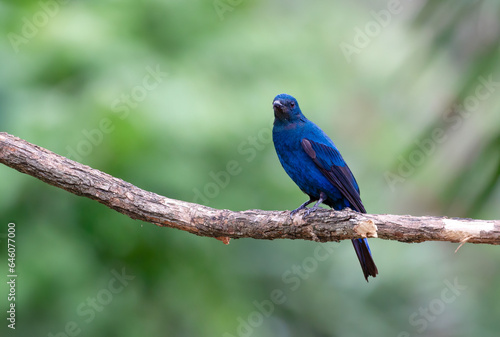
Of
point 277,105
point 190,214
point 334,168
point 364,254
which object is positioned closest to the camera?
point 190,214

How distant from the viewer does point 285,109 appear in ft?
18.5

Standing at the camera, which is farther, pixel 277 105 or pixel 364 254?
pixel 277 105

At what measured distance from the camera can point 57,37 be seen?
616 cm

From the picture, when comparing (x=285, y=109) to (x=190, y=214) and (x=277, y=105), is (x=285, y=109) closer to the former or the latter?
(x=277, y=105)

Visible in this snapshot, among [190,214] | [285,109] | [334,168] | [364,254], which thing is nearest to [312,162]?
[334,168]

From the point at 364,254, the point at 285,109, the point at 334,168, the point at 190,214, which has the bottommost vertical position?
the point at 364,254

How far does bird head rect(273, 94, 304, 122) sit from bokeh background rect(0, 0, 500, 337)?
2.29ft

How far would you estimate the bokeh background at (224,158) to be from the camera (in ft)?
18.8

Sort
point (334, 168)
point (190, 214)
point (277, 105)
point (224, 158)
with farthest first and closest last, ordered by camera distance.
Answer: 1. point (224, 158)
2. point (277, 105)
3. point (334, 168)
4. point (190, 214)

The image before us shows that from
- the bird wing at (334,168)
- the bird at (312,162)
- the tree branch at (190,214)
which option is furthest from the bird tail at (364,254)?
the tree branch at (190,214)

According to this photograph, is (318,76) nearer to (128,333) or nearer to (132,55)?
(132,55)

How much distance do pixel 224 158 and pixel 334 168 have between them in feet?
5.65

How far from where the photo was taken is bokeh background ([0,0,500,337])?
18.8ft

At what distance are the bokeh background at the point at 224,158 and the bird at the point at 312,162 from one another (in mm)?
696
